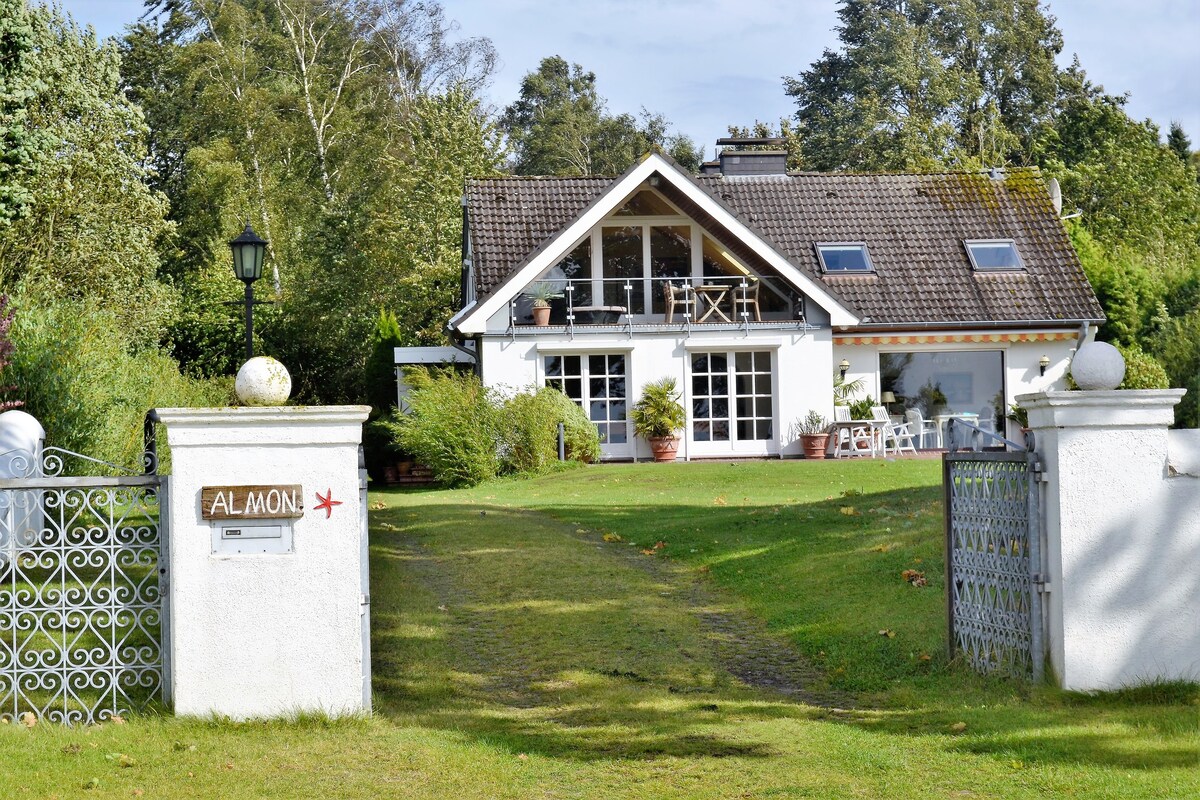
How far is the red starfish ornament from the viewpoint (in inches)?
276

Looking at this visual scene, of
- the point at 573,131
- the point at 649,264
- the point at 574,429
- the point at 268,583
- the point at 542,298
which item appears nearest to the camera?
the point at 268,583

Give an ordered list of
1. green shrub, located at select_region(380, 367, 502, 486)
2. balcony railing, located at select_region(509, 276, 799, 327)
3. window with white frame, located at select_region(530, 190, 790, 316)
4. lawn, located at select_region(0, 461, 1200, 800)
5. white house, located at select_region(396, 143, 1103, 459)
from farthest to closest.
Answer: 1. window with white frame, located at select_region(530, 190, 790, 316)
2. balcony railing, located at select_region(509, 276, 799, 327)
3. white house, located at select_region(396, 143, 1103, 459)
4. green shrub, located at select_region(380, 367, 502, 486)
5. lawn, located at select_region(0, 461, 1200, 800)

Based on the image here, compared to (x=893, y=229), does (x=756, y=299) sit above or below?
below

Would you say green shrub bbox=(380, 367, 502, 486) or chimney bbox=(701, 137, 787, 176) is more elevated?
chimney bbox=(701, 137, 787, 176)

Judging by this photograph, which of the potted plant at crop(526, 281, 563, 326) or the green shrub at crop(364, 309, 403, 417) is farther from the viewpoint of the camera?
the green shrub at crop(364, 309, 403, 417)

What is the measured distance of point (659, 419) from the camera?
2467cm

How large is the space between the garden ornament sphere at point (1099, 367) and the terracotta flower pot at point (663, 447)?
17633mm

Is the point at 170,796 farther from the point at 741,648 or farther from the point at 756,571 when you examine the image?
the point at 756,571

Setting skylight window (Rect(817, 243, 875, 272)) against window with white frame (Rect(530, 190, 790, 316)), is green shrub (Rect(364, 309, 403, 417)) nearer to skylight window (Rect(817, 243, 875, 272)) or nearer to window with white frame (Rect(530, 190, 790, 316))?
window with white frame (Rect(530, 190, 790, 316))

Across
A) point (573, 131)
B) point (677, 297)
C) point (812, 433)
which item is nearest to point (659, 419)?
point (677, 297)

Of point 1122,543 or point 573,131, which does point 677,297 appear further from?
point 573,131

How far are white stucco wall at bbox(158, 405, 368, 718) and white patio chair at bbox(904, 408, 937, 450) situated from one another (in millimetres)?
20014

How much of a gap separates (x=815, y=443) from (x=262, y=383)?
1898 cm

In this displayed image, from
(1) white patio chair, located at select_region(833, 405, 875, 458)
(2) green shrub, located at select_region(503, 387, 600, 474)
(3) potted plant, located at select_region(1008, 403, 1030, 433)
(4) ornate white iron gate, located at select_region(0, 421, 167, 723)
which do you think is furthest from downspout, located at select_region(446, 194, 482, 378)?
(4) ornate white iron gate, located at select_region(0, 421, 167, 723)
